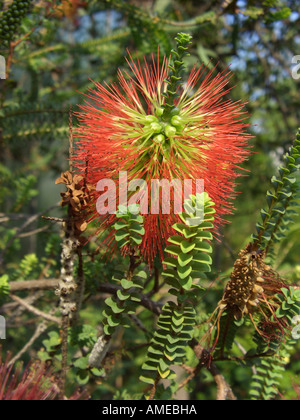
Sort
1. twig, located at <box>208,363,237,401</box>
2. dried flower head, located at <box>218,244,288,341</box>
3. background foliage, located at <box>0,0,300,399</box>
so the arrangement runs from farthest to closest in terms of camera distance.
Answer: background foliage, located at <box>0,0,300,399</box> < twig, located at <box>208,363,237,401</box> < dried flower head, located at <box>218,244,288,341</box>

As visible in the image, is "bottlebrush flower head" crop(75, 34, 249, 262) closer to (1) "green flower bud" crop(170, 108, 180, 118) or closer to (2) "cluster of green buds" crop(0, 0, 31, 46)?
(1) "green flower bud" crop(170, 108, 180, 118)

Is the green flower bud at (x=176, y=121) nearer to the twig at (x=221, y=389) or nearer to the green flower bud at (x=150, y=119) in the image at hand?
the green flower bud at (x=150, y=119)

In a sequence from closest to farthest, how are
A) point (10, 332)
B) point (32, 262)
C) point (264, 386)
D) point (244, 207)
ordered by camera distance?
point (264, 386) < point (32, 262) < point (10, 332) < point (244, 207)

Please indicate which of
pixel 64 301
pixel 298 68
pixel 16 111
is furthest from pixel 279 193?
pixel 298 68

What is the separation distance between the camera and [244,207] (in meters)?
2.58

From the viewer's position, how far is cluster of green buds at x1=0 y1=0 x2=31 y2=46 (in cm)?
111

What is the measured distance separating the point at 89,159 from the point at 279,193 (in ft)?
1.45

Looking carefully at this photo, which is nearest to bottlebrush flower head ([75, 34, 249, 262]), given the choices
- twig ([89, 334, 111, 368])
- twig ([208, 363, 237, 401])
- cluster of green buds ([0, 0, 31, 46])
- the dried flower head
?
the dried flower head

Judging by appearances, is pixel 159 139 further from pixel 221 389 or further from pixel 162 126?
pixel 221 389

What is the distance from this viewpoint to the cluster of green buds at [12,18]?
111 centimetres

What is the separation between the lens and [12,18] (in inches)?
44.2

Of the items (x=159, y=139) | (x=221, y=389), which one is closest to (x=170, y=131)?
(x=159, y=139)

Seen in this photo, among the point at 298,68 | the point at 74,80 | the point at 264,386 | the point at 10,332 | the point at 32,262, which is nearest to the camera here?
the point at 264,386

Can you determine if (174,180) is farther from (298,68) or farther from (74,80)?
(74,80)
